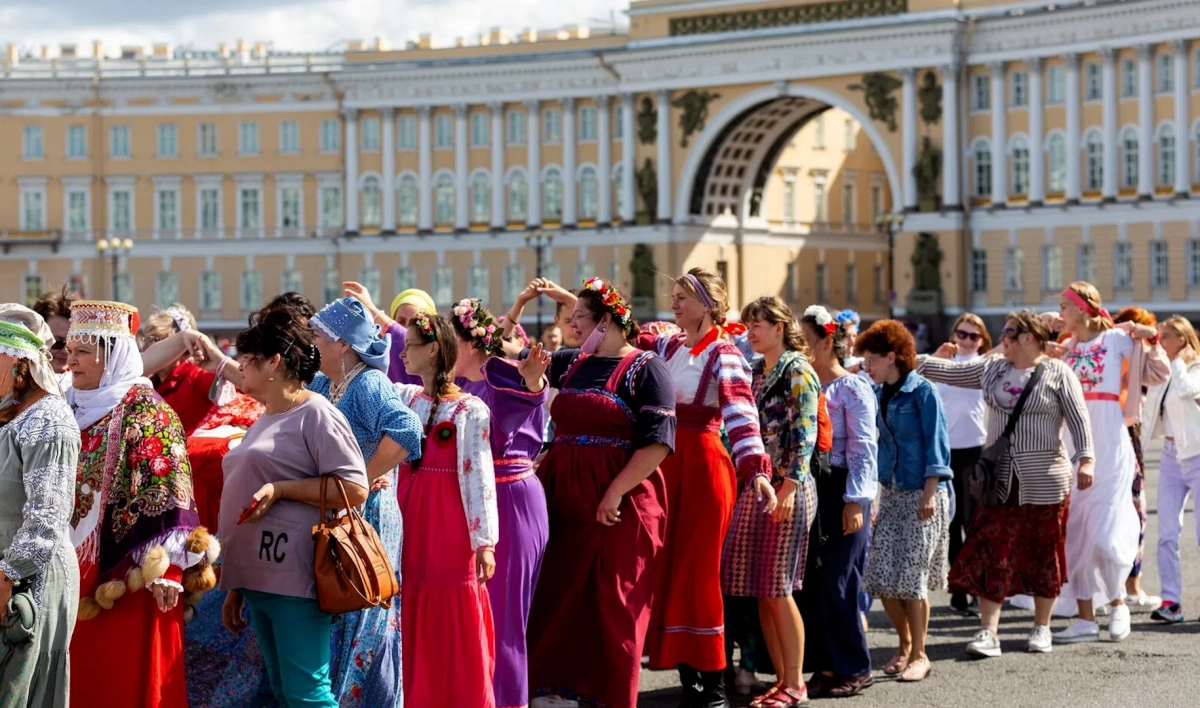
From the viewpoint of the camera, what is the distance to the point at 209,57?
63.6m

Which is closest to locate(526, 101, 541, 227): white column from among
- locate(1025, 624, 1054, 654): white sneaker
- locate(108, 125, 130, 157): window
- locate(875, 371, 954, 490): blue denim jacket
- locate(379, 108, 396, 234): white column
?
locate(379, 108, 396, 234): white column

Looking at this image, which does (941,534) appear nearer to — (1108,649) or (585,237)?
(1108,649)

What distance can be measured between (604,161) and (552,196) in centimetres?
212

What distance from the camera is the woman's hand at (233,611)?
22.1ft

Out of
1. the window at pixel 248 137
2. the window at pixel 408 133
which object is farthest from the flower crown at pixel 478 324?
the window at pixel 248 137

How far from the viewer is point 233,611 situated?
6.76 meters

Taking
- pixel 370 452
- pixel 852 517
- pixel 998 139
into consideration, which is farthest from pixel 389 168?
pixel 370 452

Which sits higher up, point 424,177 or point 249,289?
point 424,177

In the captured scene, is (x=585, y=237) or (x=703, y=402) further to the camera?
(x=585, y=237)

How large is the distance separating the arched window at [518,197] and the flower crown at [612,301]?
51.2 meters

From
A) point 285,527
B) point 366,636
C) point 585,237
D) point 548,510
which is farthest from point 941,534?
point 585,237

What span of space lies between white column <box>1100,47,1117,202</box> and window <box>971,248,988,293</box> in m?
3.55

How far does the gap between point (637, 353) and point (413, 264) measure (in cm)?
5289

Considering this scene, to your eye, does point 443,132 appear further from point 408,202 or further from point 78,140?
point 78,140
